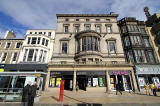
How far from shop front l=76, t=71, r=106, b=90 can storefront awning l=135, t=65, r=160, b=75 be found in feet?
26.3

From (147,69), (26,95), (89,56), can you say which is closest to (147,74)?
(147,69)

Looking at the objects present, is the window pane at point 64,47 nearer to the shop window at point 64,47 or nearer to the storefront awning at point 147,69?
the shop window at point 64,47

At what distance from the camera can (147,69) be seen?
58.6ft

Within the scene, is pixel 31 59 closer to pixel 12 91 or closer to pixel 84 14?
pixel 12 91

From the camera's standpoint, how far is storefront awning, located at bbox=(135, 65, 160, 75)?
57.7 feet

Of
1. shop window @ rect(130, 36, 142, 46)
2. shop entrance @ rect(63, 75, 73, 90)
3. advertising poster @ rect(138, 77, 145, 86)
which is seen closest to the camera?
shop entrance @ rect(63, 75, 73, 90)

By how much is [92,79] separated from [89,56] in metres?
4.85

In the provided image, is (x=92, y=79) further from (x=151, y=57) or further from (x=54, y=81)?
(x=151, y=57)

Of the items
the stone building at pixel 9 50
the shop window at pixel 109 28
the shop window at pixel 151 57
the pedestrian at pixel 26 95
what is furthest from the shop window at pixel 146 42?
the stone building at pixel 9 50

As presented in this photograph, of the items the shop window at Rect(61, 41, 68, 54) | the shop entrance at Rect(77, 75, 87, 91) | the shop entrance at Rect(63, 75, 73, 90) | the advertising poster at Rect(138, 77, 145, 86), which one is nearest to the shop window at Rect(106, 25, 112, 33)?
the shop window at Rect(61, 41, 68, 54)

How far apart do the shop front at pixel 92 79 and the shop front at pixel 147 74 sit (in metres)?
7.77

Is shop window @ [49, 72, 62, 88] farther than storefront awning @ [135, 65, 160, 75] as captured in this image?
No

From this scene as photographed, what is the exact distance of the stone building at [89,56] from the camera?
1589 centimetres

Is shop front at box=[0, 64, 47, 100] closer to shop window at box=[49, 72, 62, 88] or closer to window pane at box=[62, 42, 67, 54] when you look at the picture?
shop window at box=[49, 72, 62, 88]
